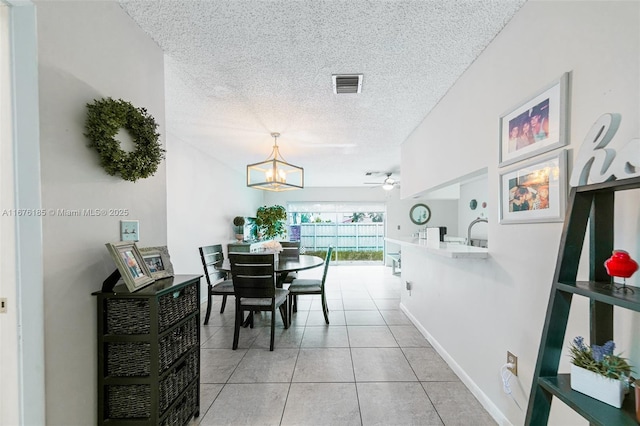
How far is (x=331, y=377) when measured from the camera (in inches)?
90.0

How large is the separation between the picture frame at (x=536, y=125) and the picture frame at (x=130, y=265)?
7.02ft

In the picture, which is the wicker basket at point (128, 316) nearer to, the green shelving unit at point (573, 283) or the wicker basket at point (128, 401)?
the wicker basket at point (128, 401)

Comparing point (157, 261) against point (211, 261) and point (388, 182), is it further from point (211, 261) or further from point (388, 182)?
point (388, 182)

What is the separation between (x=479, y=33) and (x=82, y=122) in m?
2.24

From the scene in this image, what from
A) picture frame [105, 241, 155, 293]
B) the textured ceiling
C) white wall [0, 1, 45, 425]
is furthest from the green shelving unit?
white wall [0, 1, 45, 425]

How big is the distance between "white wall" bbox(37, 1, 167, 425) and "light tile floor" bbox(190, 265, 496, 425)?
94 centimetres

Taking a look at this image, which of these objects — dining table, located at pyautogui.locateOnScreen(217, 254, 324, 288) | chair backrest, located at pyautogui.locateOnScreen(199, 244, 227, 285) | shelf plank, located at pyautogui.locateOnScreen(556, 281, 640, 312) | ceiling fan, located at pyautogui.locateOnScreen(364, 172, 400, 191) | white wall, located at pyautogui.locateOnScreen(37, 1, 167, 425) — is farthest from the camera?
ceiling fan, located at pyautogui.locateOnScreen(364, 172, 400, 191)

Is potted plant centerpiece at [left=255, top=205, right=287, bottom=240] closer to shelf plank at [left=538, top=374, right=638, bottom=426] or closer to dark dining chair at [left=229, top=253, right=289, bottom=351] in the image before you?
dark dining chair at [left=229, top=253, right=289, bottom=351]

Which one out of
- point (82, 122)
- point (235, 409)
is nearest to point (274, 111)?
point (82, 122)

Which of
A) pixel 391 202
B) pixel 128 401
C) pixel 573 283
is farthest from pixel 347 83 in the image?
pixel 391 202

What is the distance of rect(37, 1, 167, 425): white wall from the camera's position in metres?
1.13

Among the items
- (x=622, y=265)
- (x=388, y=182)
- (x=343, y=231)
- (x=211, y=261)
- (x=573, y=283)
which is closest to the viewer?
(x=622, y=265)

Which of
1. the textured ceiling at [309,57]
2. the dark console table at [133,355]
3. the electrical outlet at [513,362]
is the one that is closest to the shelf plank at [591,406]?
the electrical outlet at [513,362]

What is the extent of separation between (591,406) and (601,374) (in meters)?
0.11
